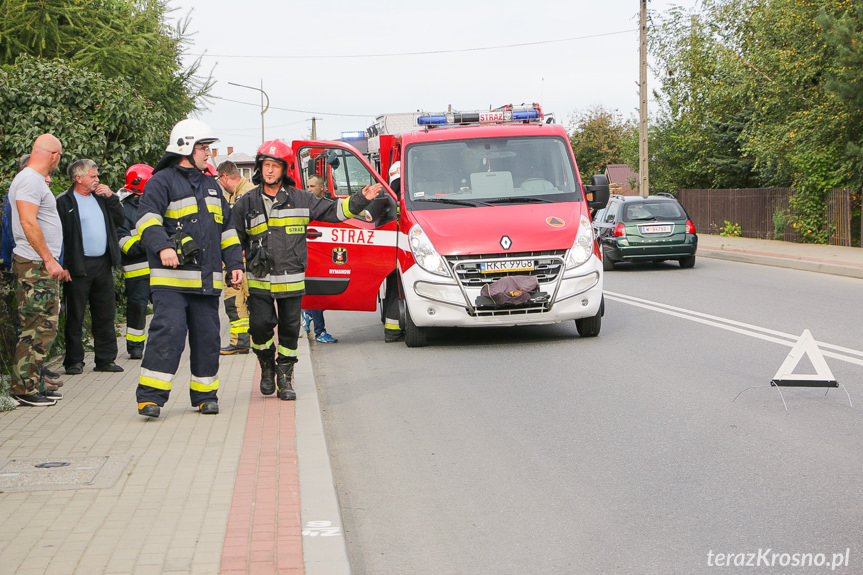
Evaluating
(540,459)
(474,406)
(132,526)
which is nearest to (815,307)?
(474,406)

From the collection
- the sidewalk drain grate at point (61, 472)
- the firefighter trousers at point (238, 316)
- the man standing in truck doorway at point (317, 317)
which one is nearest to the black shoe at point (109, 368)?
the firefighter trousers at point (238, 316)

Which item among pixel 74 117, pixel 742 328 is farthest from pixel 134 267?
pixel 742 328

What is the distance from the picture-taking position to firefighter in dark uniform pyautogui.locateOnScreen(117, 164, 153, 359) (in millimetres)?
10039

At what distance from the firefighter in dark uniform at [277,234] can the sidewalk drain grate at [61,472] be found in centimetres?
210

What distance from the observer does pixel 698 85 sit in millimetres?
38156

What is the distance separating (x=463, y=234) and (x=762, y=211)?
23744 mm

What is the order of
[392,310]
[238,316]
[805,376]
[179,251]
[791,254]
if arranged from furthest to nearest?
[791,254] → [392,310] → [238,316] → [805,376] → [179,251]

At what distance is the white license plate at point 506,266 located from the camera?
35.1 ft

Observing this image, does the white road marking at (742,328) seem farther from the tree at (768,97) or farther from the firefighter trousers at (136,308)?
the tree at (768,97)

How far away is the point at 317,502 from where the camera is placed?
5191 mm

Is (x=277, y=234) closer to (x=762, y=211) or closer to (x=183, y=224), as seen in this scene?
(x=183, y=224)

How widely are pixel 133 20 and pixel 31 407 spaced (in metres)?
14.1

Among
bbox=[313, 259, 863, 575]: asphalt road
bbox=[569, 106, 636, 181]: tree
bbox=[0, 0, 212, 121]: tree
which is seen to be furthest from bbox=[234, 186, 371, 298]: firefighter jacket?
bbox=[569, 106, 636, 181]: tree

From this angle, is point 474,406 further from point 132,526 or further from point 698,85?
point 698,85
